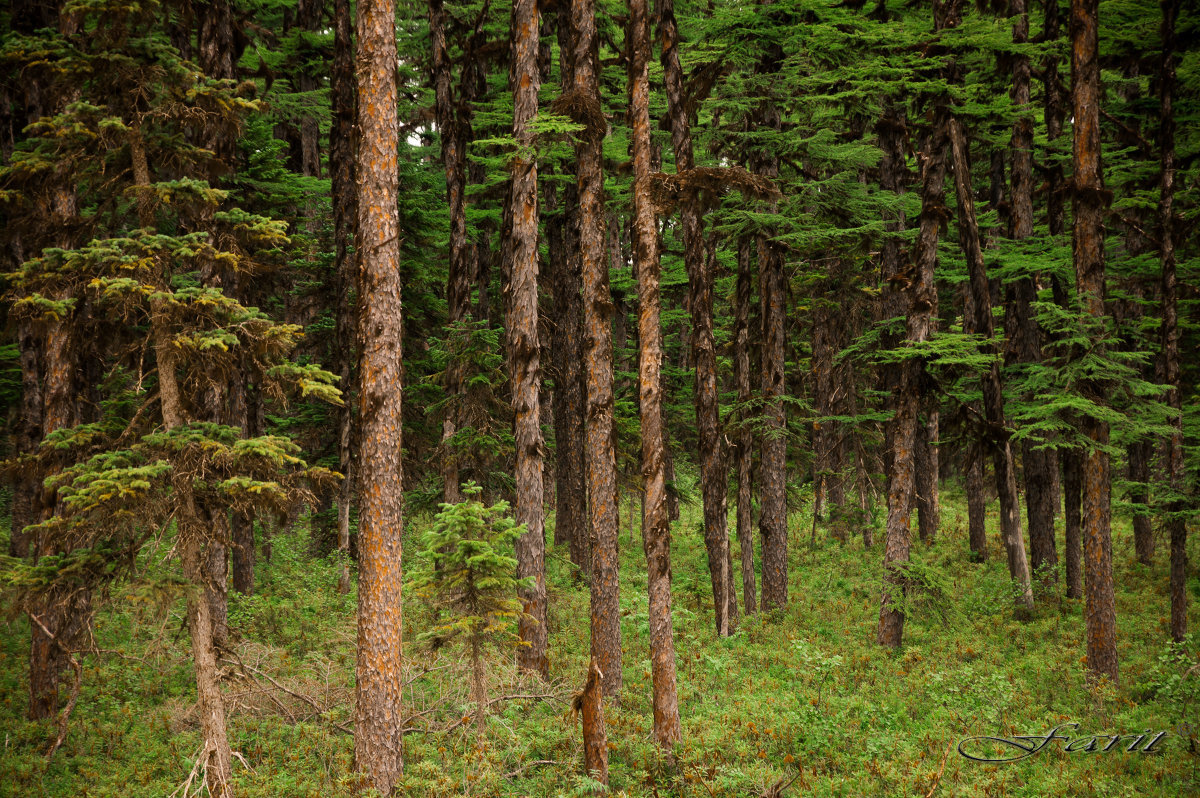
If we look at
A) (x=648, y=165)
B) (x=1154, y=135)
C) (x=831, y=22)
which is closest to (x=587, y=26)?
(x=648, y=165)

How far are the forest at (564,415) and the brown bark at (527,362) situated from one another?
0.32 feet

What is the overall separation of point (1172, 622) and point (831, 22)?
15.8 m

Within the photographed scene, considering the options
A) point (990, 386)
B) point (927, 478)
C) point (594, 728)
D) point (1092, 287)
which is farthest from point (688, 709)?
point (927, 478)

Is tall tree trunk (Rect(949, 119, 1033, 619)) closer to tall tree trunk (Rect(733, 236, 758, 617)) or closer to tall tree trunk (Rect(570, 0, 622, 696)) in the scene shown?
tall tree trunk (Rect(733, 236, 758, 617))

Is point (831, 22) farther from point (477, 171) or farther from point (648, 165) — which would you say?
point (477, 171)

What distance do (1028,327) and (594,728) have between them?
57.2ft

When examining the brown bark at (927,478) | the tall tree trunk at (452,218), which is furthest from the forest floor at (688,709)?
the brown bark at (927,478)

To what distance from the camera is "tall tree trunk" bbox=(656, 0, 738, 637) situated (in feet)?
53.1

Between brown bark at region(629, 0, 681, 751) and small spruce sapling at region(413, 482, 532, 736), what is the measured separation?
2.46 metres

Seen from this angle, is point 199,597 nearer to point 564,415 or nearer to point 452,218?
point 452,218

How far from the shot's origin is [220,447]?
9203 millimetres

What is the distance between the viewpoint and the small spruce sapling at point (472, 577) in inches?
406

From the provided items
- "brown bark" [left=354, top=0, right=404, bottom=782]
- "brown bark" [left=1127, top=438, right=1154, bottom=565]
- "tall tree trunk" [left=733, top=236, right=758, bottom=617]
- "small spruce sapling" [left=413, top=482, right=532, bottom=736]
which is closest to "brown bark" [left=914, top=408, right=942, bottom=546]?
"brown bark" [left=1127, top=438, right=1154, bottom=565]

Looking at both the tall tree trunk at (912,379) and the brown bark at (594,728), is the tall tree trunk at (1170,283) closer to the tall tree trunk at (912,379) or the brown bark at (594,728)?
the tall tree trunk at (912,379)
